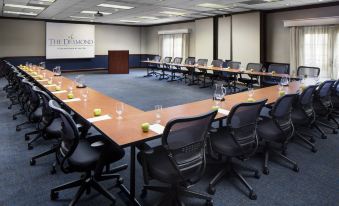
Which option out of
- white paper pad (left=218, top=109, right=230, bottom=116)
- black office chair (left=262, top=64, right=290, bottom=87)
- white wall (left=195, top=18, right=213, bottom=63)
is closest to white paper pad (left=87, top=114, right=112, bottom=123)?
white paper pad (left=218, top=109, right=230, bottom=116)

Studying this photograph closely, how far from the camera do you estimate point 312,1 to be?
24.1 feet

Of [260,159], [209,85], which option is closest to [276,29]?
[209,85]

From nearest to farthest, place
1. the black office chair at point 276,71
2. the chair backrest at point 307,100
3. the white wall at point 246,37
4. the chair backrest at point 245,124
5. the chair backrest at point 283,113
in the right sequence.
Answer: the chair backrest at point 245,124 → the chair backrest at point 283,113 → the chair backrest at point 307,100 → the black office chair at point 276,71 → the white wall at point 246,37

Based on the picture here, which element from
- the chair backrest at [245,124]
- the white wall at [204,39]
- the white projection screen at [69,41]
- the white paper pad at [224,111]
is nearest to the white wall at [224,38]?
the white wall at [204,39]

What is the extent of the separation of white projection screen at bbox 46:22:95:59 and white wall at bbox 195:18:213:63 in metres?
5.97

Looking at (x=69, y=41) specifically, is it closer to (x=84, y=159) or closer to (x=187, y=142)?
(x=84, y=159)

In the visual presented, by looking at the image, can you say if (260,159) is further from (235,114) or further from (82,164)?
(82,164)

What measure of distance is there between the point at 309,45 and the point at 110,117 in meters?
7.62

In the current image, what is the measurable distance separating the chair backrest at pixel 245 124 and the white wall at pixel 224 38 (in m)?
8.23

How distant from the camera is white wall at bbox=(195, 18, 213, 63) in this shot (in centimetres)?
1110

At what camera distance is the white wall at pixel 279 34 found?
8.38 metres

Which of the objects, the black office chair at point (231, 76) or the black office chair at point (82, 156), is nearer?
the black office chair at point (82, 156)

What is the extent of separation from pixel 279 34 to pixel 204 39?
3323mm

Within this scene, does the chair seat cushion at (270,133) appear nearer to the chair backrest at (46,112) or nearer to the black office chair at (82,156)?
the black office chair at (82,156)
